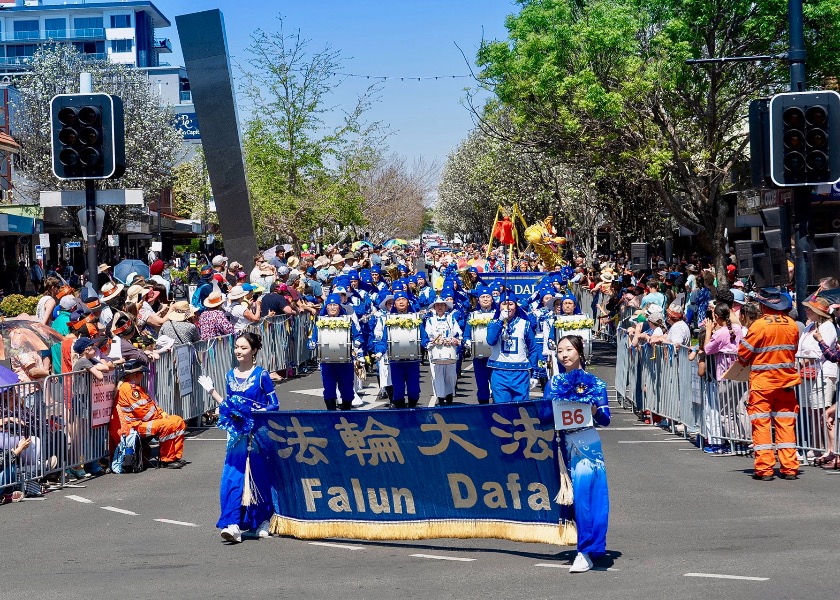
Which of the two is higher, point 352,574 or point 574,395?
point 574,395

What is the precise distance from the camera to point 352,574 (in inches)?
319

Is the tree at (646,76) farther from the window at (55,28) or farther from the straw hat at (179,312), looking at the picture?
the window at (55,28)

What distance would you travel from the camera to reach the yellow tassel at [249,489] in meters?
9.22

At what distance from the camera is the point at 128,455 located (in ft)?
42.7

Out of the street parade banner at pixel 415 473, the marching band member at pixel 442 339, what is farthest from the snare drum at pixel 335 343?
the street parade banner at pixel 415 473

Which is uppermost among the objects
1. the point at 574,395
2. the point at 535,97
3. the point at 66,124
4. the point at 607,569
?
the point at 535,97

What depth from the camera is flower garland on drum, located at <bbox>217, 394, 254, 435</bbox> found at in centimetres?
932

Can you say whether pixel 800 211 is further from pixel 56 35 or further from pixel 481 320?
pixel 56 35

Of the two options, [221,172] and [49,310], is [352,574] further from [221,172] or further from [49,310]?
[221,172]

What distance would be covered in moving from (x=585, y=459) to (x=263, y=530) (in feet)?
8.85

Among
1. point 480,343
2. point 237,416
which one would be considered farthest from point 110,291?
point 237,416

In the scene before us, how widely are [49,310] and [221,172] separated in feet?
34.9

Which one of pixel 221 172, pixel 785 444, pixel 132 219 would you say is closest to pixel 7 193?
pixel 132 219

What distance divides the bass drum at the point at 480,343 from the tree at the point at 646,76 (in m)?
8.68
